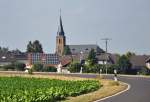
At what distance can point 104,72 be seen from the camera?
9606cm

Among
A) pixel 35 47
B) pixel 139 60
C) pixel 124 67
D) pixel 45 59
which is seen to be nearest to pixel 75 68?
pixel 124 67

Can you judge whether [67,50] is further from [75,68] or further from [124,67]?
[124,67]

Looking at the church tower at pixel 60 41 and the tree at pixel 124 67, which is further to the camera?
the church tower at pixel 60 41

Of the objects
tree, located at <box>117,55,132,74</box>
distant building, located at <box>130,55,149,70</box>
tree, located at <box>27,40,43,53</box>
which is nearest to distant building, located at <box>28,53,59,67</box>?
distant building, located at <box>130,55,149,70</box>

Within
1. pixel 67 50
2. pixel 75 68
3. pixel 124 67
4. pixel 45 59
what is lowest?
pixel 124 67

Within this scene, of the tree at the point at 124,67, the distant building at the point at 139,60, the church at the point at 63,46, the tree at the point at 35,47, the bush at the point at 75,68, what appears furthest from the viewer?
the tree at the point at 35,47

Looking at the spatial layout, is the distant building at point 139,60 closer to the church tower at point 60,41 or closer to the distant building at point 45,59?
the distant building at point 45,59

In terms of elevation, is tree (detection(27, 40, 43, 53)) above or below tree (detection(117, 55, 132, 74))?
above

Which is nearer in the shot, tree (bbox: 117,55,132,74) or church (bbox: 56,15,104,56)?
tree (bbox: 117,55,132,74)

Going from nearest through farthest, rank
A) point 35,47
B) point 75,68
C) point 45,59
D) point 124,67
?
point 124,67
point 75,68
point 45,59
point 35,47

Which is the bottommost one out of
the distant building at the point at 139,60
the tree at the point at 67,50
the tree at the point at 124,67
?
the tree at the point at 124,67

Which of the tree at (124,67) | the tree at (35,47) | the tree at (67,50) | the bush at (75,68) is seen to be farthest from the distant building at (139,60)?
the tree at (35,47)

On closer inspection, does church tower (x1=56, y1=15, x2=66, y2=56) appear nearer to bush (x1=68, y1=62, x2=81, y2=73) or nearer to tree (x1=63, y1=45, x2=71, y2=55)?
tree (x1=63, y1=45, x2=71, y2=55)

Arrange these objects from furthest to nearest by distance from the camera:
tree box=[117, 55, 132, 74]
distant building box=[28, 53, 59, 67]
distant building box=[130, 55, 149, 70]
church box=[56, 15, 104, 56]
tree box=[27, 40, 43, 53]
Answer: tree box=[27, 40, 43, 53] < church box=[56, 15, 104, 56] < distant building box=[28, 53, 59, 67] < distant building box=[130, 55, 149, 70] < tree box=[117, 55, 132, 74]
